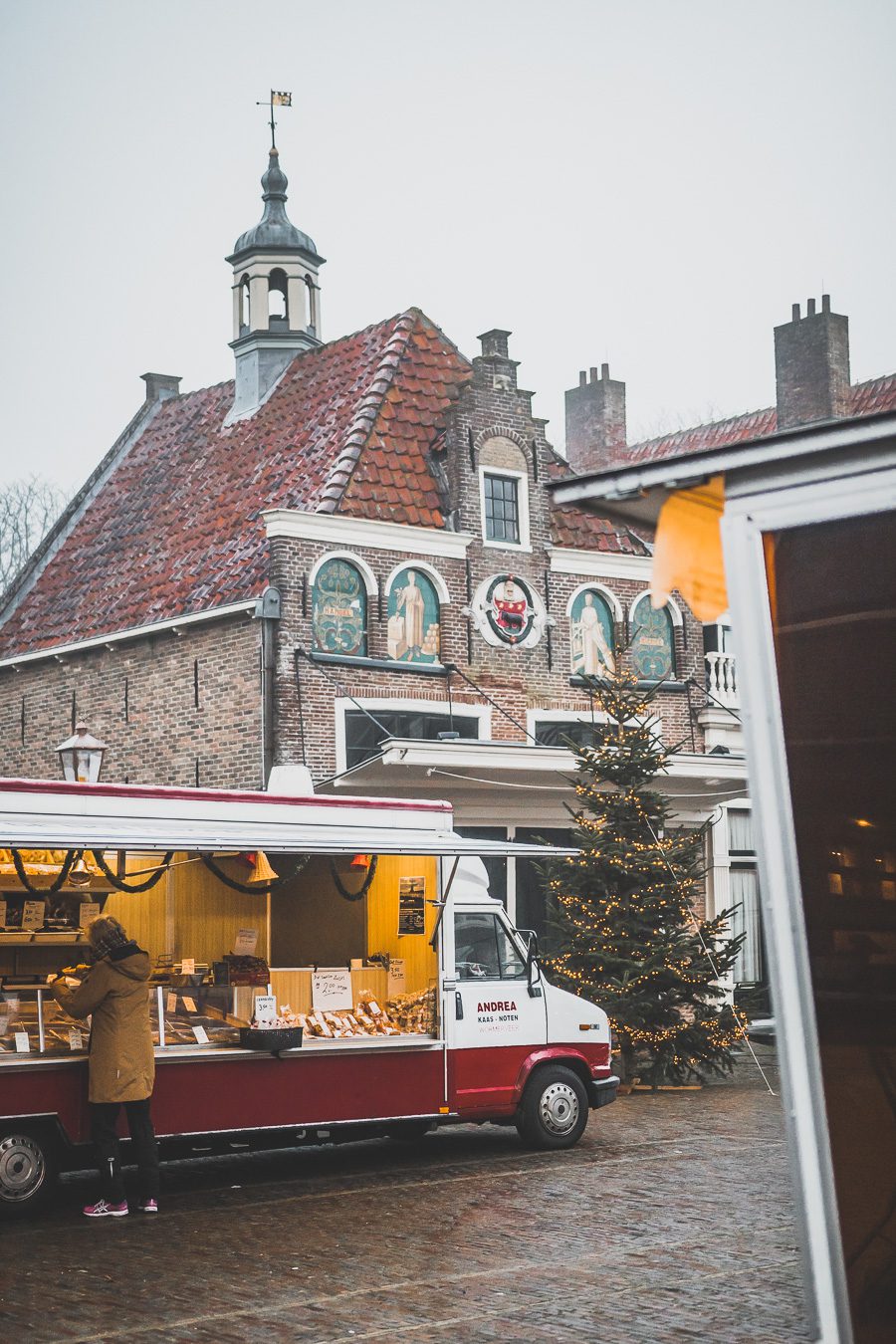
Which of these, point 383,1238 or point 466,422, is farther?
point 466,422

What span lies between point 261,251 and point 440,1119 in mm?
15744

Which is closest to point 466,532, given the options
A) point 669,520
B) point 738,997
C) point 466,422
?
point 466,422

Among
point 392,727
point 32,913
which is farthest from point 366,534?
point 32,913

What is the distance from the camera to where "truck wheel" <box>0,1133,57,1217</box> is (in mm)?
10219

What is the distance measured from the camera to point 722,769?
70.8ft

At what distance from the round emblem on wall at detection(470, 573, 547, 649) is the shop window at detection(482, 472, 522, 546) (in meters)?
0.61

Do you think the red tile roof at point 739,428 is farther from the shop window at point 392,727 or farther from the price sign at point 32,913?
the price sign at point 32,913

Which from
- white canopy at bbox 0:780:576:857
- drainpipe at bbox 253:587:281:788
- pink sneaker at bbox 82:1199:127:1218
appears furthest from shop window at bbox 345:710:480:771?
pink sneaker at bbox 82:1199:127:1218

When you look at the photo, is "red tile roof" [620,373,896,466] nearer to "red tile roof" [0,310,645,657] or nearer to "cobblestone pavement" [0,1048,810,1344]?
"red tile roof" [0,310,645,657]

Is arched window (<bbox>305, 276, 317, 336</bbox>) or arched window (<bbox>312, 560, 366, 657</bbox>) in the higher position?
arched window (<bbox>305, 276, 317, 336</bbox>)

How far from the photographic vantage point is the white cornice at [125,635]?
19.9m

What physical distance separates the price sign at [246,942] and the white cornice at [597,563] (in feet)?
35.1

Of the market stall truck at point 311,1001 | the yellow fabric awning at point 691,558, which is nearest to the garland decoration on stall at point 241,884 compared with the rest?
the market stall truck at point 311,1001

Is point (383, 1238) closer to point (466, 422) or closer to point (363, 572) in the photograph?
point (363, 572)
